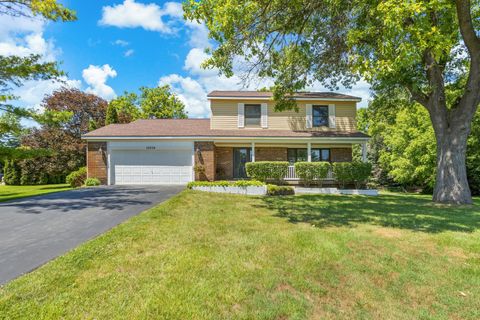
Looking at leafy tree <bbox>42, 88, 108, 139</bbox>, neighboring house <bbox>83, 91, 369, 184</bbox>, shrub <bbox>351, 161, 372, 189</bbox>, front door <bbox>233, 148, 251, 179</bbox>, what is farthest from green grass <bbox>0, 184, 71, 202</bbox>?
shrub <bbox>351, 161, 372, 189</bbox>

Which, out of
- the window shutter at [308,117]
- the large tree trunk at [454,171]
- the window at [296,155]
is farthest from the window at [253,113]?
the large tree trunk at [454,171]

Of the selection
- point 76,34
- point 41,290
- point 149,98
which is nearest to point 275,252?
point 41,290

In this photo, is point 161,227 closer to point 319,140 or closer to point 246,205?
point 246,205

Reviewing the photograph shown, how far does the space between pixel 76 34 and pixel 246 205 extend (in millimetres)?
12121

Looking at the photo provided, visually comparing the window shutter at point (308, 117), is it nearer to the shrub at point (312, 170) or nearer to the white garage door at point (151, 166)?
the shrub at point (312, 170)

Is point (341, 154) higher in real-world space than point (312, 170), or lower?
higher

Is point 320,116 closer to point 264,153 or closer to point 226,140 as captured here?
point 264,153

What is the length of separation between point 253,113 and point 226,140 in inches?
112

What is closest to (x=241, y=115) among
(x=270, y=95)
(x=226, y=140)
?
(x=226, y=140)

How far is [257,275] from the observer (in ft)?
11.5

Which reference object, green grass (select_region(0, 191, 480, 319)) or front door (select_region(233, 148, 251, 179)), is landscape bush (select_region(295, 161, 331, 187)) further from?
green grass (select_region(0, 191, 480, 319))

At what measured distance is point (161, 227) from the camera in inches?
219

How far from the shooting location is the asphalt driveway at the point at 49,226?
3785mm

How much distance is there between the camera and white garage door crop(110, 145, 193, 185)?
14.8 metres
